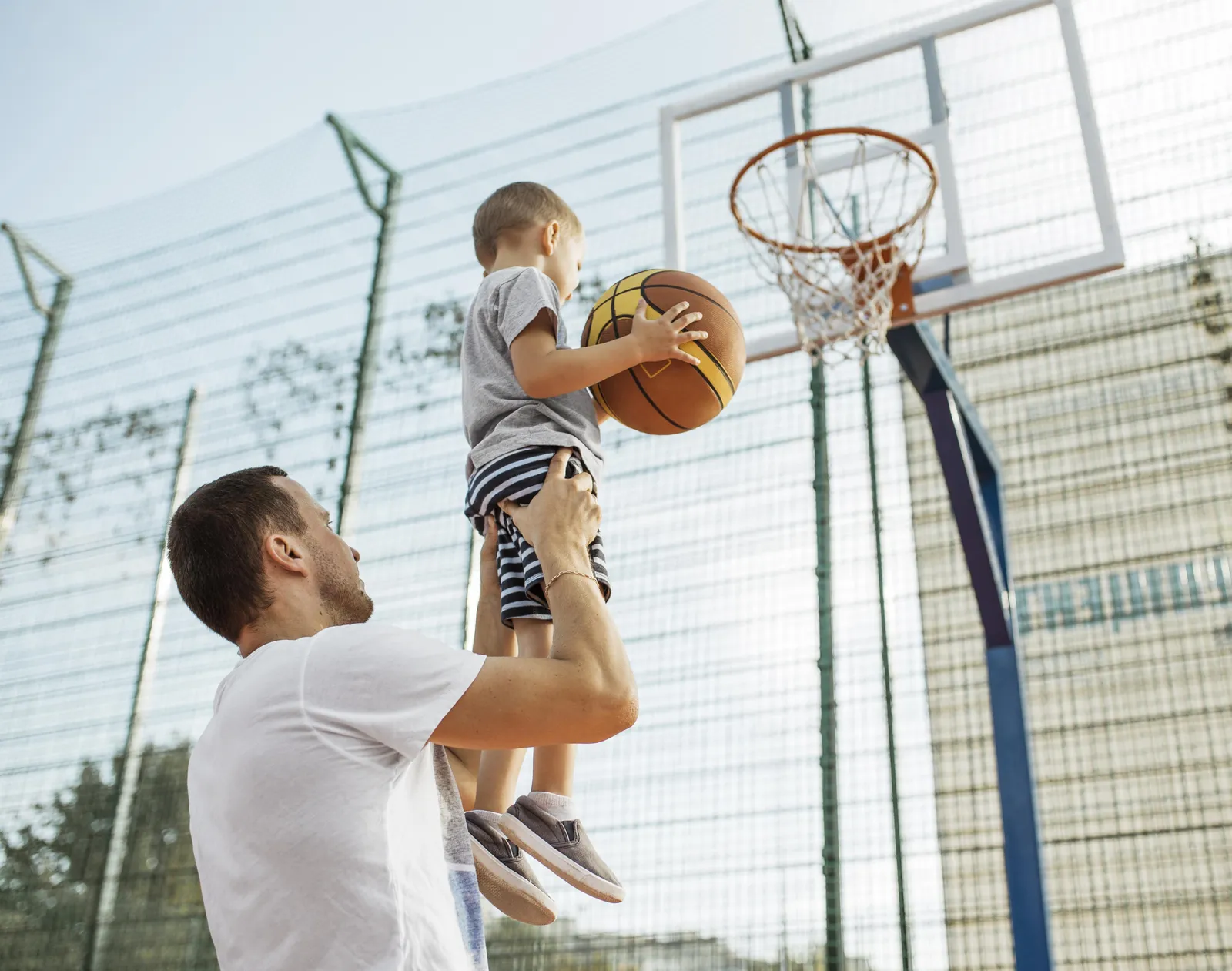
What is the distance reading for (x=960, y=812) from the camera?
4.18 meters

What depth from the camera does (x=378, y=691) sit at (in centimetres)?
133

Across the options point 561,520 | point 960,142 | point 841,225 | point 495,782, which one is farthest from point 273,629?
point 960,142

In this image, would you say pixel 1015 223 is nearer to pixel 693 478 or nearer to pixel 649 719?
pixel 693 478

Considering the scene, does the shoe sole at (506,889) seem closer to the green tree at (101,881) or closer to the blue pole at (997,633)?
the blue pole at (997,633)

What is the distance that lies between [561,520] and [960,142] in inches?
130

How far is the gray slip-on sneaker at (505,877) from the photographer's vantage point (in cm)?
190

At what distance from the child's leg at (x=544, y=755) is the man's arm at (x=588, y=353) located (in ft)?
1.23

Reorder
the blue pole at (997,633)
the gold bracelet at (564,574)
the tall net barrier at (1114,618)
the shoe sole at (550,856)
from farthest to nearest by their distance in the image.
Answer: the tall net barrier at (1114,618) < the blue pole at (997,633) < the shoe sole at (550,856) < the gold bracelet at (564,574)

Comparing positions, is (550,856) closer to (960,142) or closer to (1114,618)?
(960,142)

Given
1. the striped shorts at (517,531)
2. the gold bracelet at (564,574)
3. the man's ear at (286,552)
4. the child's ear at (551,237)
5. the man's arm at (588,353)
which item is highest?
the child's ear at (551,237)

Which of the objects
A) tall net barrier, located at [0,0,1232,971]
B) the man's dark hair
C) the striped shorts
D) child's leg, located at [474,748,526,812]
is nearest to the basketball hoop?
tall net barrier, located at [0,0,1232,971]

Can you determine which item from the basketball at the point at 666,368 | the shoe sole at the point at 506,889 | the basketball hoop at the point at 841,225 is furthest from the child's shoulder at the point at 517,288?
the basketball hoop at the point at 841,225

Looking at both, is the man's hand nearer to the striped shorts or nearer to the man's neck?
the striped shorts

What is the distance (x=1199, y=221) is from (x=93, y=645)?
4984mm
